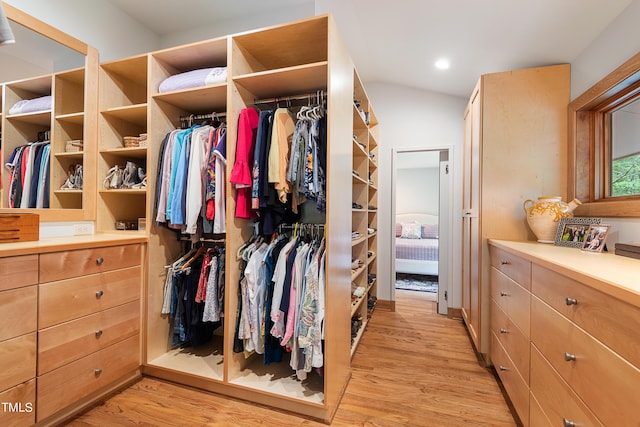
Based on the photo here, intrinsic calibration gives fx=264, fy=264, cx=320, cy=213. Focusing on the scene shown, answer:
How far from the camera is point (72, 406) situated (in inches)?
56.1

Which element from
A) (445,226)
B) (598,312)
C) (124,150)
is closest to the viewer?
(598,312)

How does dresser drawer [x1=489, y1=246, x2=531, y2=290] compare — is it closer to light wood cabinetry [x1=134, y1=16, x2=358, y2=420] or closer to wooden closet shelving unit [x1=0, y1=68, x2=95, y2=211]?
light wood cabinetry [x1=134, y1=16, x2=358, y2=420]

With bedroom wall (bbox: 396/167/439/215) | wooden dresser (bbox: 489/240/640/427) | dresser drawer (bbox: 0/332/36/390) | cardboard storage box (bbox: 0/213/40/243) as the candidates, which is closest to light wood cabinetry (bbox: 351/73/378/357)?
wooden dresser (bbox: 489/240/640/427)

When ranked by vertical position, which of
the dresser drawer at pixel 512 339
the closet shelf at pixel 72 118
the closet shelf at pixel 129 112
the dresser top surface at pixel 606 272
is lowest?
the dresser drawer at pixel 512 339

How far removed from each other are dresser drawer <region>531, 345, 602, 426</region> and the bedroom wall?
4.99 m

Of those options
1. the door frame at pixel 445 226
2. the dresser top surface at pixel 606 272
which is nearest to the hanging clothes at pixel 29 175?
the dresser top surface at pixel 606 272

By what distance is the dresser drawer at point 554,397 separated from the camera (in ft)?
2.86

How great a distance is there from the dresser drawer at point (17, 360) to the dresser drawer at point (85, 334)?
0.03 meters

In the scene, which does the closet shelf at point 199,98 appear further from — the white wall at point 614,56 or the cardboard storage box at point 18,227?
the white wall at point 614,56

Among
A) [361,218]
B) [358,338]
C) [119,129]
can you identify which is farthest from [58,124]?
[358,338]

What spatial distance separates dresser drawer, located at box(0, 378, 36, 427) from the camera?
113 centimetres

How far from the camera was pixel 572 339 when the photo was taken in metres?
0.94

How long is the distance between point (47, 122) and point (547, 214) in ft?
10.8

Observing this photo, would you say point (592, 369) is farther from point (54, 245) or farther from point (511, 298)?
point (54, 245)
